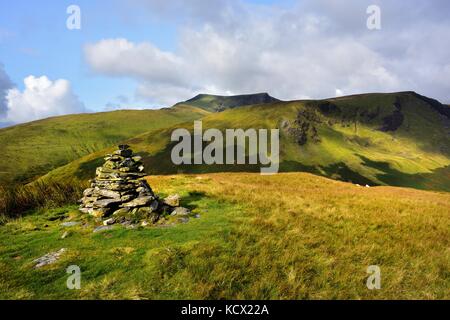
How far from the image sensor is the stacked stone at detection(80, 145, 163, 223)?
16.3 metres

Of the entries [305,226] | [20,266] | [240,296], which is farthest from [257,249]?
[20,266]

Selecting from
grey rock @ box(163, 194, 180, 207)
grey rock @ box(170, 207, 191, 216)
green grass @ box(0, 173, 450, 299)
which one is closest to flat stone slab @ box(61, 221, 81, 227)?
green grass @ box(0, 173, 450, 299)

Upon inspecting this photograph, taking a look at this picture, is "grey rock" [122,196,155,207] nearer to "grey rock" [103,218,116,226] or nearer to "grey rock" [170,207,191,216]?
"grey rock" [103,218,116,226]

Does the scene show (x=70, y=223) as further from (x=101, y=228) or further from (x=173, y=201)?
(x=173, y=201)

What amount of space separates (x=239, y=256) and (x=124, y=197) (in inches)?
323

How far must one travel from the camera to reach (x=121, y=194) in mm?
17094

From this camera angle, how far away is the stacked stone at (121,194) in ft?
53.6

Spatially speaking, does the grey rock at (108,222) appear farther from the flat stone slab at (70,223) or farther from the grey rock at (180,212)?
the grey rock at (180,212)

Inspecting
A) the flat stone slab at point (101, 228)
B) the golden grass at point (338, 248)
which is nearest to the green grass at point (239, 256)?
the golden grass at point (338, 248)

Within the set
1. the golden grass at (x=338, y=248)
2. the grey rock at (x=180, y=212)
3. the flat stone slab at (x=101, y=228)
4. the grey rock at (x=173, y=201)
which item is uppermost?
the grey rock at (x=173, y=201)

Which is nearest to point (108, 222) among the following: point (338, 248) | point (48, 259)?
point (48, 259)

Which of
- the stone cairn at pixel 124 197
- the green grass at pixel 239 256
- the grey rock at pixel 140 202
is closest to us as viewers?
the green grass at pixel 239 256

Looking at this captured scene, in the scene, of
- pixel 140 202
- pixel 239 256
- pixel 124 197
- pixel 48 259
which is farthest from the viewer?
pixel 124 197

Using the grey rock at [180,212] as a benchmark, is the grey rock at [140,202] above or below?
above
